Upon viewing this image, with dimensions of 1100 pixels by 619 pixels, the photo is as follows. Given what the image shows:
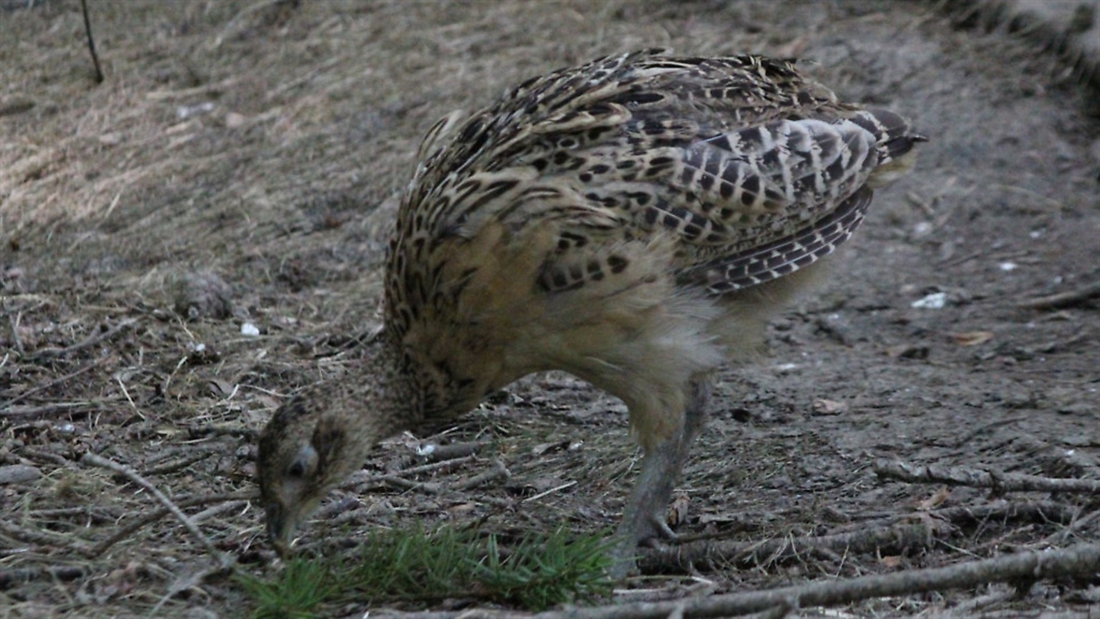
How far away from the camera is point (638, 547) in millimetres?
5090

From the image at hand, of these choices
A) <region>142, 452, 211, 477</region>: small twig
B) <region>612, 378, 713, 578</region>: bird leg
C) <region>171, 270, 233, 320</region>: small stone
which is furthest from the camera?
<region>171, 270, 233, 320</region>: small stone

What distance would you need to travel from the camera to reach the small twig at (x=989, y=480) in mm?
4695

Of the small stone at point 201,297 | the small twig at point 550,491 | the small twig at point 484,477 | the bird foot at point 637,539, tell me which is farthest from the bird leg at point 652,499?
the small stone at point 201,297

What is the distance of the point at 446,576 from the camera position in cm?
439

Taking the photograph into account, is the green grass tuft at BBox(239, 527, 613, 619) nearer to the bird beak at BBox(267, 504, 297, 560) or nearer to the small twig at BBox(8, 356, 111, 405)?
the bird beak at BBox(267, 504, 297, 560)

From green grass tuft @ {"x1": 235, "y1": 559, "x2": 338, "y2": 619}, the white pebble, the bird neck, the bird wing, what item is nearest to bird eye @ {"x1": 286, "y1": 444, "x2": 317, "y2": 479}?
the bird neck

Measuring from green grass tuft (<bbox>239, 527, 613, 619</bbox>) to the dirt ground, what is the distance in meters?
0.31

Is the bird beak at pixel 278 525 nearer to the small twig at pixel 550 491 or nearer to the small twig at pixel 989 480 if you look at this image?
the small twig at pixel 550 491

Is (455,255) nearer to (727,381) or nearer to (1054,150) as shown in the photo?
(727,381)

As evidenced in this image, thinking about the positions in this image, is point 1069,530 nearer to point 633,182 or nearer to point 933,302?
point 633,182

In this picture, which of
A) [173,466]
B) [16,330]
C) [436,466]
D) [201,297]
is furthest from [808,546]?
[16,330]

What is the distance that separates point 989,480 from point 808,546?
2.28 ft

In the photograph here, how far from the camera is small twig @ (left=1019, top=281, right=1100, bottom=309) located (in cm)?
711

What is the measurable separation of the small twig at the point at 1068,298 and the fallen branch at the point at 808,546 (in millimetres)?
2766
